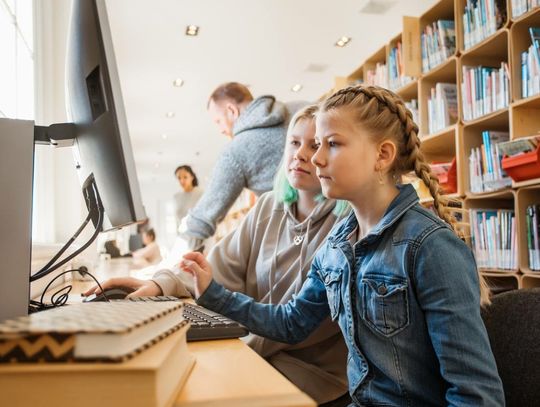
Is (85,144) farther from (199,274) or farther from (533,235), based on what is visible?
(533,235)

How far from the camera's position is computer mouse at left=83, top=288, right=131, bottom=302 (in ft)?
3.38

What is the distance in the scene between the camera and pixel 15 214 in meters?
0.65

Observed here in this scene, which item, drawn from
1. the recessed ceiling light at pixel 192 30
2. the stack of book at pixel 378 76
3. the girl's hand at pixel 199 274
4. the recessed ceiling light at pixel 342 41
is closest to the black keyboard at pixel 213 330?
the girl's hand at pixel 199 274

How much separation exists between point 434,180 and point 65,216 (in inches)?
85.2

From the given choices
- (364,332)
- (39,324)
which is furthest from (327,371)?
(39,324)

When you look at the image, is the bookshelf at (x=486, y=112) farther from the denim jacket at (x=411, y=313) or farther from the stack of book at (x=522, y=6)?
the denim jacket at (x=411, y=313)

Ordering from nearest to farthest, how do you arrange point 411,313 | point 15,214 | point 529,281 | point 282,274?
point 15,214 → point 411,313 → point 282,274 → point 529,281

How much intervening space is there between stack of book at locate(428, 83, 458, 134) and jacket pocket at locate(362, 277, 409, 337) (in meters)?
2.14

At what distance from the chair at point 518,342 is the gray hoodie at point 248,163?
43.3 inches

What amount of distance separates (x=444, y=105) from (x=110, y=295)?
2273 mm

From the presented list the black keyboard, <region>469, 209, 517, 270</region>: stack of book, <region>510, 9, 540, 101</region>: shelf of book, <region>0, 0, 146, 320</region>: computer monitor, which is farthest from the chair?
<region>510, 9, 540, 101</region>: shelf of book

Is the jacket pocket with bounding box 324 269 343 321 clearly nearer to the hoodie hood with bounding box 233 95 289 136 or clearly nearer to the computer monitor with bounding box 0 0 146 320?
the computer monitor with bounding box 0 0 146 320

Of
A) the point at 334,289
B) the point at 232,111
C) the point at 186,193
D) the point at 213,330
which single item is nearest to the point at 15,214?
the point at 213,330

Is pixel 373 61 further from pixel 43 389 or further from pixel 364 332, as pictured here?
pixel 43 389
